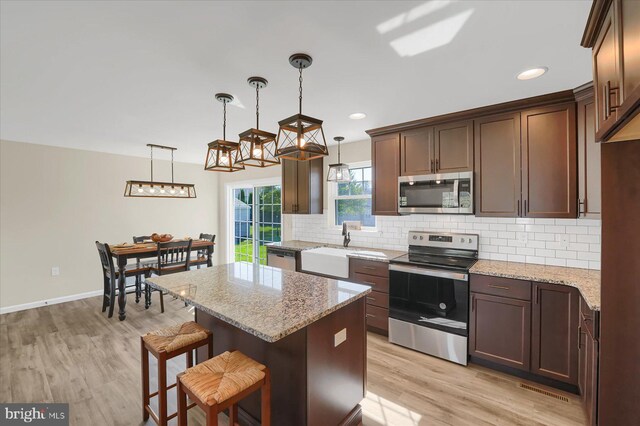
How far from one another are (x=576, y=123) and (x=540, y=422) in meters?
2.40

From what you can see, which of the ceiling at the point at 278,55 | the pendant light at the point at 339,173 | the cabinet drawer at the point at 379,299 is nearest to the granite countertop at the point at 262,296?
the cabinet drawer at the point at 379,299

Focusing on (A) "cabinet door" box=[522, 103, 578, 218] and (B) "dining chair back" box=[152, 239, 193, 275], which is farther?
(B) "dining chair back" box=[152, 239, 193, 275]

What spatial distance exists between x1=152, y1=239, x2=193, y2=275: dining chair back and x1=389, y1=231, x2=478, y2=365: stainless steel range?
305 centimetres

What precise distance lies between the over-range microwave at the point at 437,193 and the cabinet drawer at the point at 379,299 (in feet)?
3.30

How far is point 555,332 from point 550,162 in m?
1.46

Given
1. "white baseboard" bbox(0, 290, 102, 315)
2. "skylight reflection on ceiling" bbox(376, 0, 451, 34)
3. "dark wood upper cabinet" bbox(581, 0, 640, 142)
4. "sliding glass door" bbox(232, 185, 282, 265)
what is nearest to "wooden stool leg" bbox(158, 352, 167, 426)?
"skylight reflection on ceiling" bbox(376, 0, 451, 34)

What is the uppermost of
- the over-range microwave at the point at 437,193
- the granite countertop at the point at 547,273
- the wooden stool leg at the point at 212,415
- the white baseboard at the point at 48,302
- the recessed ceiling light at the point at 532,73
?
the recessed ceiling light at the point at 532,73

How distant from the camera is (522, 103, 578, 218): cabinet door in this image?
242 cm

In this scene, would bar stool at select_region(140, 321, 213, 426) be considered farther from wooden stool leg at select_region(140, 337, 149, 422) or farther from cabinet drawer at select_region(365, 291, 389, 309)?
cabinet drawer at select_region(365, 291, 389, 309)

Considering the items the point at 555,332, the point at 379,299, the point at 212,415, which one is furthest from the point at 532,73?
the point at 212,415

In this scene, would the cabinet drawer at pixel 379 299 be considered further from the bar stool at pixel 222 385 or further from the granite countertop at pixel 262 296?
the bar stool at pixel 222 385

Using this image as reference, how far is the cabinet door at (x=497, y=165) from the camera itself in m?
2.68

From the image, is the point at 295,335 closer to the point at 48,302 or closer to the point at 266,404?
the point at 266,404

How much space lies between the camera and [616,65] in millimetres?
1085
